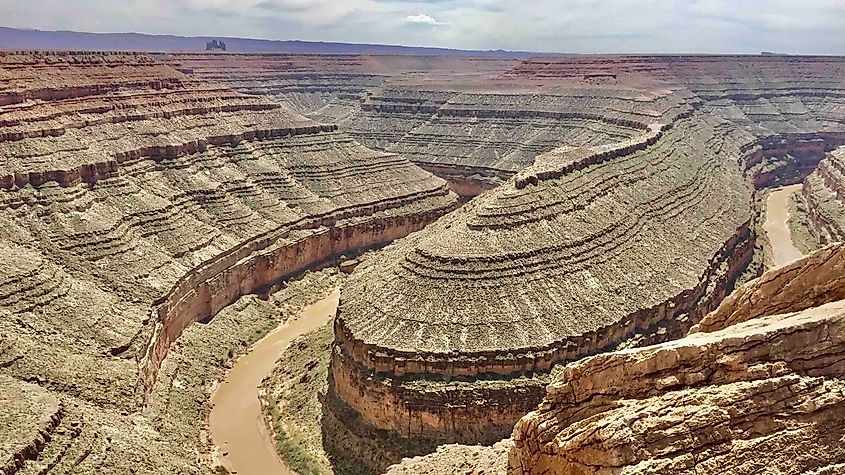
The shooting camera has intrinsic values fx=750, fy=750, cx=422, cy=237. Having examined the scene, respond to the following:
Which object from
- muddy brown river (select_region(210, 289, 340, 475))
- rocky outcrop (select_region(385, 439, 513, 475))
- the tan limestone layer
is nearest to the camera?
the tan limestone layer

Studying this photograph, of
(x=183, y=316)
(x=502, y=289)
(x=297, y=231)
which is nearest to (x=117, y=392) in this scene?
(x=183, y=316)

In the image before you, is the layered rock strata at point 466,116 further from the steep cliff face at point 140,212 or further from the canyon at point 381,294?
the steep cliff face at point 140,212

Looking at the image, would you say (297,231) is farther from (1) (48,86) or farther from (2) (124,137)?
(1) (48,86)

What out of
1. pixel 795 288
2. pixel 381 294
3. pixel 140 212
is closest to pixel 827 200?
pixel 381 294

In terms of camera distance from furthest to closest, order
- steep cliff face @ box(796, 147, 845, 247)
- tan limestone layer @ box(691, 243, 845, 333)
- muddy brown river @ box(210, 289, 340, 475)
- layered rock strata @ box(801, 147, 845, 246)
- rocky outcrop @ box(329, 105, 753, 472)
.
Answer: steep cliff face @ box(796, 147, 845, 247) < layered rock strata @ box(801, 147, 845, 246) < muddy brown river @ box(210, 289, 340, 475) < rocky outcrop @ box(329, 105, 753, 472) < tan limestone layer @ box(691, 243, 845, 333)

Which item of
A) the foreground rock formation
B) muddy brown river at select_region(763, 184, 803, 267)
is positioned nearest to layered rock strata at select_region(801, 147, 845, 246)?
muddy brown river at select_region(763, 184, 803, 267)

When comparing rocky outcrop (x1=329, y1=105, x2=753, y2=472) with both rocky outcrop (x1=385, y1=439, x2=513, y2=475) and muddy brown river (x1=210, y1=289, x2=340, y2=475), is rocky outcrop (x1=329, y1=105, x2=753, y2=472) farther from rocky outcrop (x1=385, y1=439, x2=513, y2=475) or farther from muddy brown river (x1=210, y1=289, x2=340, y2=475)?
rocky outcrop (x1=385, y1=439, x2=513, y2=475)
